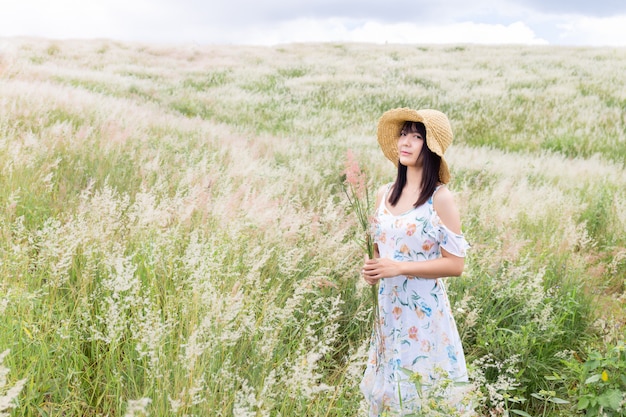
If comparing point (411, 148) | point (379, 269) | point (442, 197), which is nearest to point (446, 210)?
point (442, 197)

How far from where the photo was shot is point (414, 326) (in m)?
2.81

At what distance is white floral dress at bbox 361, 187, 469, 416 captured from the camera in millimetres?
2748

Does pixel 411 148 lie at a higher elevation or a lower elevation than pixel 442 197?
higher

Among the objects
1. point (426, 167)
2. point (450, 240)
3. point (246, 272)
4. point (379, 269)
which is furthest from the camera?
point (246, 272)

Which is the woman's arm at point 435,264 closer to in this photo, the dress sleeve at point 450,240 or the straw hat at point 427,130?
the dress sleeve at point 450,240

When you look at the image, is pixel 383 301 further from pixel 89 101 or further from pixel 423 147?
pixel 89 101

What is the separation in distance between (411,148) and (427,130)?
0.16 m

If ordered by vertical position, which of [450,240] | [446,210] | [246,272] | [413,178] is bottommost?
[246,272]

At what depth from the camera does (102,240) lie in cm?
342

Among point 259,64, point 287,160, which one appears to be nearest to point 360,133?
point 287,160

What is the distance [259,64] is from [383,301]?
32.3 meters

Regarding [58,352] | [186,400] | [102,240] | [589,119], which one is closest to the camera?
[186,400]

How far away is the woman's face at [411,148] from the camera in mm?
2818

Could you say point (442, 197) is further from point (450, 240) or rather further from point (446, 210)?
point (450, 240)
